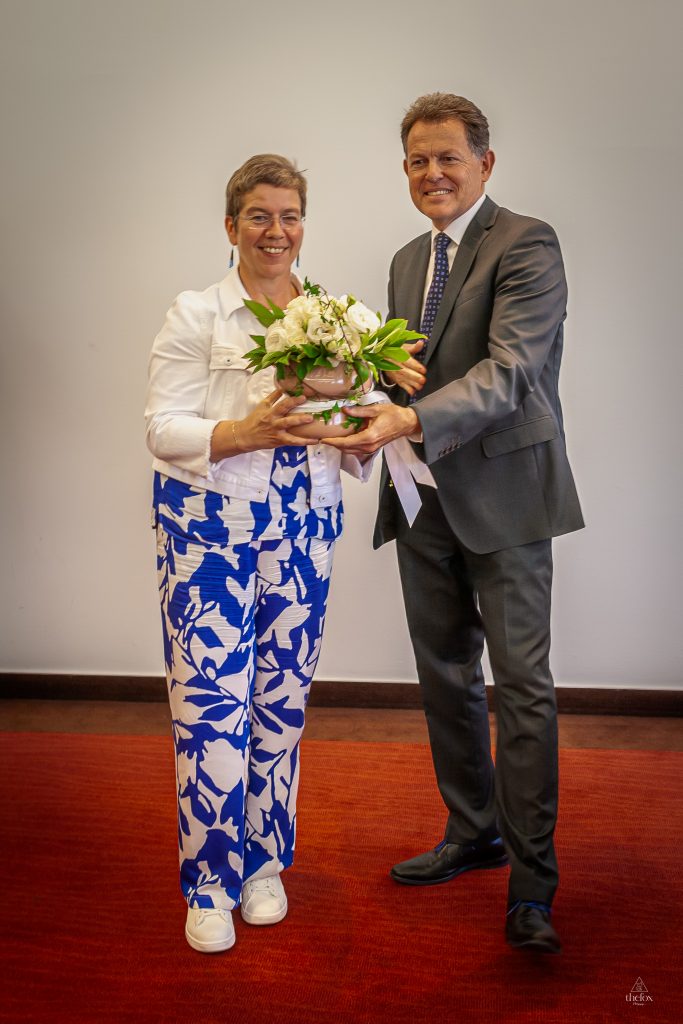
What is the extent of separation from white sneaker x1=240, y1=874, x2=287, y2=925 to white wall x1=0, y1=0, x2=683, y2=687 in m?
1.78

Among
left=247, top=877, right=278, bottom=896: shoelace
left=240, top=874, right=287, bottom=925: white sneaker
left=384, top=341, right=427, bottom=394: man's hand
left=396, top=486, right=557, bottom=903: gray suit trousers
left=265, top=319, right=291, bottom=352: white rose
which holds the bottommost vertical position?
left=240, top=874, right=287, bottom=925: white sneaker

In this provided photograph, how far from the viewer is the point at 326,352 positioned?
2.21m

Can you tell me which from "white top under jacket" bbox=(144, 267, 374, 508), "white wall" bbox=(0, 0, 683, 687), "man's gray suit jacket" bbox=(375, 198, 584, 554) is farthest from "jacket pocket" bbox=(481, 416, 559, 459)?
"white wall" bbox=(0, 0, 683, 687)

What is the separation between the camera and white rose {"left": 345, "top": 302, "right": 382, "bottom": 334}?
2219mm

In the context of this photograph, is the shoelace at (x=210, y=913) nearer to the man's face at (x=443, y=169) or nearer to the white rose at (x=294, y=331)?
the white rose at (x=294, y=331)

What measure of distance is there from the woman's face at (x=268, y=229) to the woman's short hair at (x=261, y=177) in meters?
0.01

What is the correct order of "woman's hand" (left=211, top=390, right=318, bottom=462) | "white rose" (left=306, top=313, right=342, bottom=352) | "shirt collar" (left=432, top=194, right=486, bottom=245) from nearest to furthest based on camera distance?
1. "white rose" (left=306, top=313, right=342, bottom=352)
2. "woman's hand" (left=211, top=390, right=318, bottom=462)
3. "shirt collar" (left=432, top=194, right=486, bottom=245)

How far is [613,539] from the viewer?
14.0 ft

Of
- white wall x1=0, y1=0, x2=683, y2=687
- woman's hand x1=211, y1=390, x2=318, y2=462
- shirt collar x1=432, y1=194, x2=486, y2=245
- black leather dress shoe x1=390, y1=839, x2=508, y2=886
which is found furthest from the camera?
white wall x1=0, y1=0, x2=683, y2=687

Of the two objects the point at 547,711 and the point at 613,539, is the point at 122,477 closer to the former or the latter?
the point at 613,539

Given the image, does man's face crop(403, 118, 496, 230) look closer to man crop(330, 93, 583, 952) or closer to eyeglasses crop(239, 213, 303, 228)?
man crop(330, 93, 583, 952)

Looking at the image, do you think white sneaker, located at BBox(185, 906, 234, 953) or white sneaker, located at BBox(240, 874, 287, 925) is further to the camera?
white sneaker, located at BBox(240, 874, 287, 925)

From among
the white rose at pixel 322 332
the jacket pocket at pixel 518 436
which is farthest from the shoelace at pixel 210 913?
the white rose at pixel 322 332

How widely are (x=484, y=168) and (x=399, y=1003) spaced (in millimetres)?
2070
